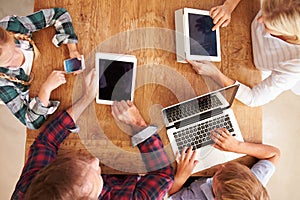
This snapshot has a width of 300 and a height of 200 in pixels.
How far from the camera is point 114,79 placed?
49.0 inches

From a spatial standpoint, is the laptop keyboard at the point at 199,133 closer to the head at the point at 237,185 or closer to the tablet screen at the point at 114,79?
the head at the point at 237,185

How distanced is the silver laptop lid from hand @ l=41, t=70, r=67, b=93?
1.15 feet

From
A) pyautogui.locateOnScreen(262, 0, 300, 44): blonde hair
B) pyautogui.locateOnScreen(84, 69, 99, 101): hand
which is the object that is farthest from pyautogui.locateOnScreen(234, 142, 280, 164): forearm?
pyautogui.locateOnScreen(84, 69, 99, 101): hand

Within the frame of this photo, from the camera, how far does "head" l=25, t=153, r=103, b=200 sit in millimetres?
895

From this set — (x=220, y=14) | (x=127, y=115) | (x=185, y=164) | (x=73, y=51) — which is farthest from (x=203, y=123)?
(x=73, y=51)

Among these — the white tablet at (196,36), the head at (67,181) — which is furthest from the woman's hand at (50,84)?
the white tablet at (196,36)

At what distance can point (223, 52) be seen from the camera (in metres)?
1.36

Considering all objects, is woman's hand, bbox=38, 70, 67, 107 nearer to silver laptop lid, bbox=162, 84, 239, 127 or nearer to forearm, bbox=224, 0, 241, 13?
silver laptop lid, bbox=162, 84, 239, 127

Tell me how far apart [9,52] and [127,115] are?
41cm

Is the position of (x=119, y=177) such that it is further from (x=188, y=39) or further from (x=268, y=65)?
(x=268, y=65)

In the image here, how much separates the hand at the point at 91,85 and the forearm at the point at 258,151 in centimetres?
52

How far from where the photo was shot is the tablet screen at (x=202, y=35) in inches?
51.4

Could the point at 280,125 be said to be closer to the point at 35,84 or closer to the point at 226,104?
the point at 226,104

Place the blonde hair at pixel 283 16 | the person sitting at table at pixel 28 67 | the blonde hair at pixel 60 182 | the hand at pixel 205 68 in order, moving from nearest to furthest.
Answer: the blonde hair at pixel 60 182 → the blonde hair at pixel 283 16 → the person sitting at table at pixel 28 67 → the hand at pixel 205 68
